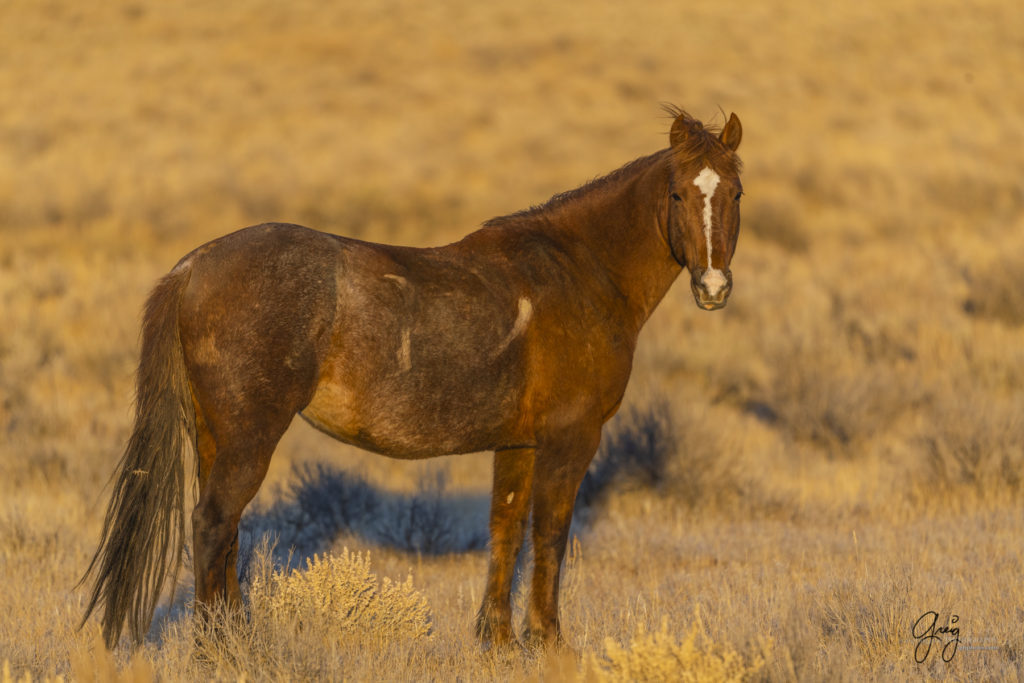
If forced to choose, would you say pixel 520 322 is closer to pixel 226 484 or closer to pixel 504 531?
pixel 504 531

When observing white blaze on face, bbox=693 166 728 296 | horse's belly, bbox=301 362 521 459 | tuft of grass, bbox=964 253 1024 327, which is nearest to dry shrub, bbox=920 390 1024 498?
white blaze on face, bbox=693 166 728 296

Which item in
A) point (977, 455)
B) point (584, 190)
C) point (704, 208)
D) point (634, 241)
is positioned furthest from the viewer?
point (977, 455)

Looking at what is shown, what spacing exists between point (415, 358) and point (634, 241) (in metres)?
1.36

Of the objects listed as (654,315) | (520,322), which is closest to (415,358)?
(520,322)

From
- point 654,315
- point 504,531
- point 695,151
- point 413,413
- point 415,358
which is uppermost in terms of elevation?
point 695,151

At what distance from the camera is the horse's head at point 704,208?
4.98m

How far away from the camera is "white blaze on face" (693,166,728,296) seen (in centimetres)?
493

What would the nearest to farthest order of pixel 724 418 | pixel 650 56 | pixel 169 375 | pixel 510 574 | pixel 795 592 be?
pixel 169 375 → pixel 510 574 → pixel 795 592 → pixel 724 418 → pixel 650 56

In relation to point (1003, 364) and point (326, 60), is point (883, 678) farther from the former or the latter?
point (326, 60)

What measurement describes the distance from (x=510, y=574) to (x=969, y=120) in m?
27.2

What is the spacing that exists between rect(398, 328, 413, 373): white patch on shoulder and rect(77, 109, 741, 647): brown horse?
1cm

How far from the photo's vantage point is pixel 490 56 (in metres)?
31.9

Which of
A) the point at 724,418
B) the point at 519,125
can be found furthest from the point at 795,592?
the point at 519,125

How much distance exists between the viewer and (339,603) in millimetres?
5402
